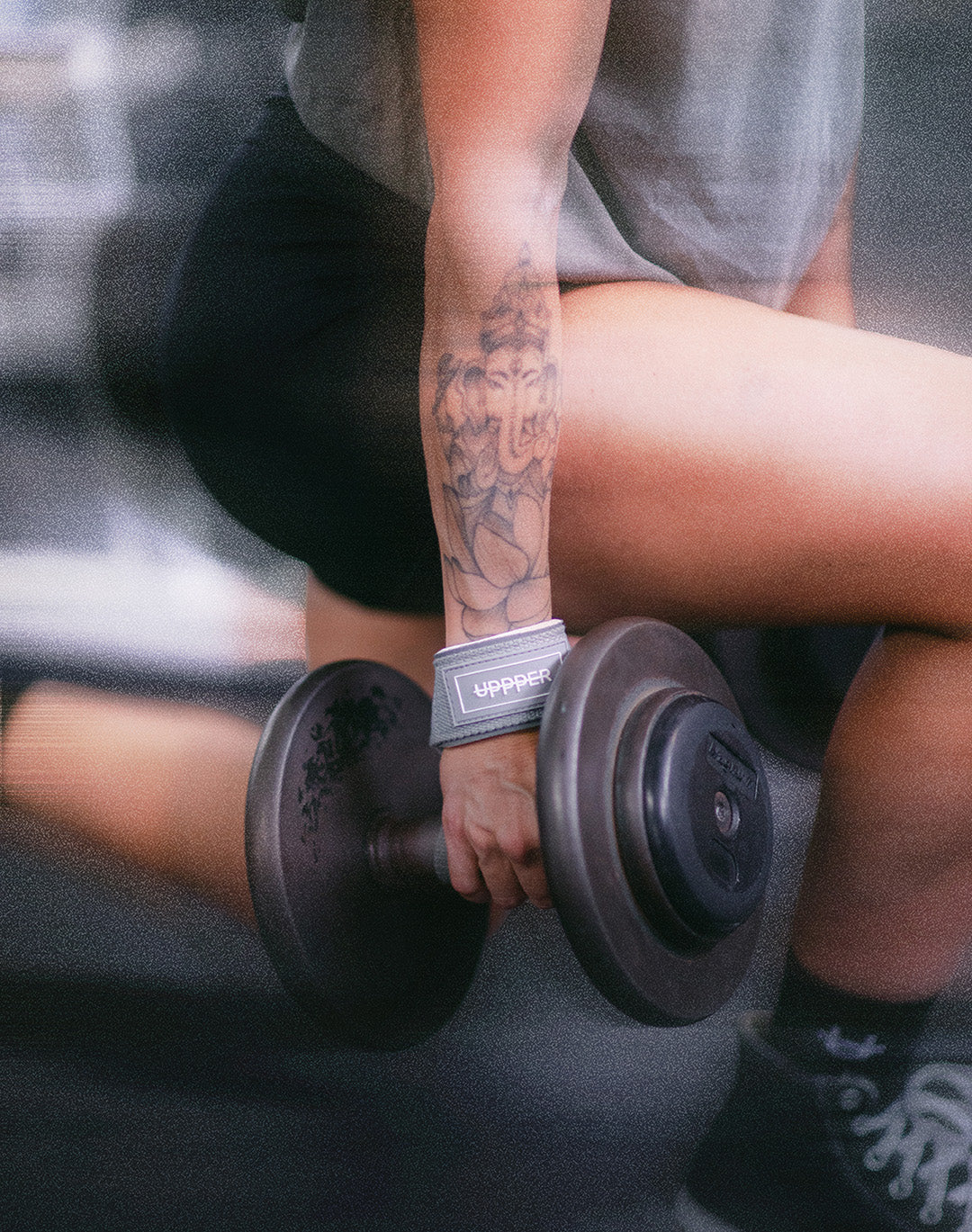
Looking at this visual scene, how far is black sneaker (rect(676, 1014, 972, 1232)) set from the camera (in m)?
0.84

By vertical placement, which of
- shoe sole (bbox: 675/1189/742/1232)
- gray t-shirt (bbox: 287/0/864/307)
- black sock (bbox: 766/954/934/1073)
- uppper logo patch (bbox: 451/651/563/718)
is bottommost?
shoe sole (bbox: 675/1189/742/1232)

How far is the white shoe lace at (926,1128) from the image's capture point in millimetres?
847

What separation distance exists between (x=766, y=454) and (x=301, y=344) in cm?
38

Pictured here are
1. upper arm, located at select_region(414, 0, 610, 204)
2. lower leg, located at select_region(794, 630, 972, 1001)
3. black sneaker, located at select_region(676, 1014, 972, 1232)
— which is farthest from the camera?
black sneaker, located at select_region(676, 1014, 972, 1232)

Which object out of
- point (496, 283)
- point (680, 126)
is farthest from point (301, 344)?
point (680, 126)

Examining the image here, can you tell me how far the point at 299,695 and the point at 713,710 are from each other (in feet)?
1.10

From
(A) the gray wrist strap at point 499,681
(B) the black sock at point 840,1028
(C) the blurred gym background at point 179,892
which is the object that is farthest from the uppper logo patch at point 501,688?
(B) the black sock at point 840,1028

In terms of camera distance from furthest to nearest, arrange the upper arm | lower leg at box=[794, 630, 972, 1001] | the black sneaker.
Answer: the black sneaker, lower leg at box=[794, 630, 972, 1001], the upper arm

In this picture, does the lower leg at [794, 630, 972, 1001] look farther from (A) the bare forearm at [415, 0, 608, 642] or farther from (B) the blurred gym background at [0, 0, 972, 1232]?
(A) the bare forearm at [415, 0, 608, 642]

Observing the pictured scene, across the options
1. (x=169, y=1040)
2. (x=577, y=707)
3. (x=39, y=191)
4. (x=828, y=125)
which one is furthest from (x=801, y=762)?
(x=39, y=191)

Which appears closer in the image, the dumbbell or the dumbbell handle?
the dumbbell

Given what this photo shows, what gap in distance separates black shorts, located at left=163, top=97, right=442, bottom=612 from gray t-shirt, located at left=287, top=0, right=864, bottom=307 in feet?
0.12

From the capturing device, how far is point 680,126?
71 centimetres

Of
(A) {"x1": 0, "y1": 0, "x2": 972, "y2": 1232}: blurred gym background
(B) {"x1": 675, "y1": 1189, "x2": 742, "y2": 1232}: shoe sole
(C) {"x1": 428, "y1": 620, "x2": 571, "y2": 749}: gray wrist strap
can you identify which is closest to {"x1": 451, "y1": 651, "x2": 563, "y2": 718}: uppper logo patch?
(C) {"x1": 428, "y1": 620, "x2": 571, "y2": 749}: gray wrist strap
